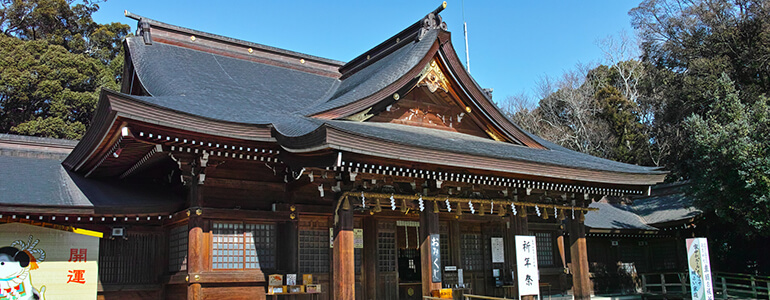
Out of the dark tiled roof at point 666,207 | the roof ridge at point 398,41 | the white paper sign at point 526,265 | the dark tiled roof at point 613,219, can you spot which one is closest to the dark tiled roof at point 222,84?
the roof ridge at point 398,41

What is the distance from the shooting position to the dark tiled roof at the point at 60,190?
1102 centimetres

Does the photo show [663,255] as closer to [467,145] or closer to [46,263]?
[467,145]

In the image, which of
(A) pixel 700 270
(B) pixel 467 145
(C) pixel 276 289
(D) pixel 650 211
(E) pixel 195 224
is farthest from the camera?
(D) pixel 650 211

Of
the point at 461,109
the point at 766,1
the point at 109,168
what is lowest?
the point at 109,168

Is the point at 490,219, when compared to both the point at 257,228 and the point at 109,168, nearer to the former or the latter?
the point at 257,228

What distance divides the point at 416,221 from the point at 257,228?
4.74m

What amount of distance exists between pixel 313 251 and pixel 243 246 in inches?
63.8

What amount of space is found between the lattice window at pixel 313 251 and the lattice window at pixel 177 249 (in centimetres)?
244

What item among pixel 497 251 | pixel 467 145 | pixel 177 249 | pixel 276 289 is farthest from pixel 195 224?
pixel 497 251

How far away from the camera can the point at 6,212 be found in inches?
407

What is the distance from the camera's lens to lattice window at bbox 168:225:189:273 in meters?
12.1

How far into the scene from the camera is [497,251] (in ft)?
55.2

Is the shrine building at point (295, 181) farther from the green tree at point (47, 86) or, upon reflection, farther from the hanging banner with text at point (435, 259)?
the green tree at point (47, 86)

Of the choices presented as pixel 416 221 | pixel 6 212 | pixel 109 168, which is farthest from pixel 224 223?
pixel 416 221
